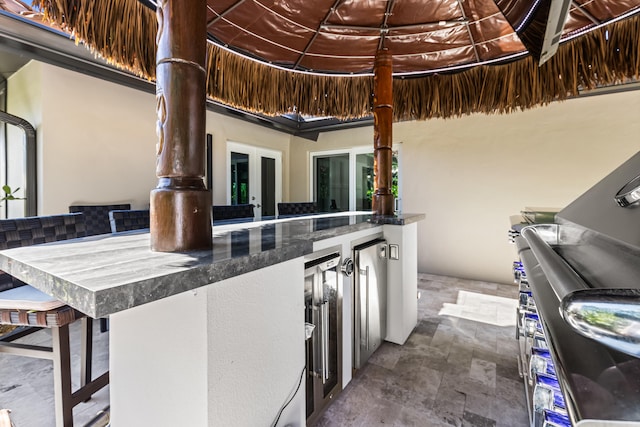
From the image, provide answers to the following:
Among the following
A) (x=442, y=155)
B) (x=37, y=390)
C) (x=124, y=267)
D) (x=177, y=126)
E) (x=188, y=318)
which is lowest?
(x=37, y=390)

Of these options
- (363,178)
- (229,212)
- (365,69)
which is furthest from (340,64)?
(363,178)

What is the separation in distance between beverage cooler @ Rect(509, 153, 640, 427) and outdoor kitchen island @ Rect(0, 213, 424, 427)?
656 millimetres

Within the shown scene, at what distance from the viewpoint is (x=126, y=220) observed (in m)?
2.02

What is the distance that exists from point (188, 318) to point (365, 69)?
2435 millimetres

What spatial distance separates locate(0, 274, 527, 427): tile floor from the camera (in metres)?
1.45

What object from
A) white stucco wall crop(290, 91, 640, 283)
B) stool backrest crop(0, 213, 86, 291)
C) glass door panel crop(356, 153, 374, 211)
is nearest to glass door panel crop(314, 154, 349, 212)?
glass door panel crop(356, 153, 374, 211)

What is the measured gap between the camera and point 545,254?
65cm

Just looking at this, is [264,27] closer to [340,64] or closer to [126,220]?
[340,64]

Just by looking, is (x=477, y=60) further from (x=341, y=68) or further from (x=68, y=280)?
(x=68, y=280)

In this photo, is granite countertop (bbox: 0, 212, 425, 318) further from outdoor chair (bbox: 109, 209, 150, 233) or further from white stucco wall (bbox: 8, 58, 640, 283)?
→ white stucco wall (bbox: 8, 58, 640, 283)

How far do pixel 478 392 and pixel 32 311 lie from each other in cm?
231

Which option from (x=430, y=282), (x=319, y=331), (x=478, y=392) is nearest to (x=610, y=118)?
(x=430, y=282)

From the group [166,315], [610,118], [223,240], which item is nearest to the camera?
[166,315]

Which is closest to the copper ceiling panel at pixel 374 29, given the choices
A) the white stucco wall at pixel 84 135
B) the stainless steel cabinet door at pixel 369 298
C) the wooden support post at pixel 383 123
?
the wooden support post at pixel 383 123
